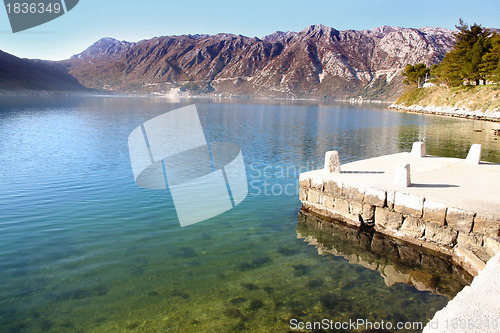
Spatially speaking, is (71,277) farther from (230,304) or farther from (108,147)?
(108,147)

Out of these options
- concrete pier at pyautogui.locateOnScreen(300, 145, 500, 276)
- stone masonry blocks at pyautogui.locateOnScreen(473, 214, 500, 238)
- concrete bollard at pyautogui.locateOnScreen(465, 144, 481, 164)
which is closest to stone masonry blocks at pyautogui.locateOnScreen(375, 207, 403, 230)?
concrete pier at pyautogui.locateOnScreen(300, 145, 500, 276)

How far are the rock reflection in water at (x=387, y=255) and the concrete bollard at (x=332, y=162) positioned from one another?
2.26 metres

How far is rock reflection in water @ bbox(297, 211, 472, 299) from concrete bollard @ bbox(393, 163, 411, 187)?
208 cm

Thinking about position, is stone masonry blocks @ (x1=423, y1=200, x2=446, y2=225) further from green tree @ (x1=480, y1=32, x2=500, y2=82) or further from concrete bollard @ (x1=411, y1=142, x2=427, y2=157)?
green tree @ (x1=480, y1=32, x2=500, y2=82)

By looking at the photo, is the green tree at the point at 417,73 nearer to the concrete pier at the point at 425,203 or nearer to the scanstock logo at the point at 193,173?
the scanstock logo at the point at 193,173

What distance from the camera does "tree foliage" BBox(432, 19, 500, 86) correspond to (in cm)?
7412

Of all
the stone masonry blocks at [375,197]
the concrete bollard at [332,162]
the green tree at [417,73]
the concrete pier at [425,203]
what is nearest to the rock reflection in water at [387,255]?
the concrete pier at [425,203]

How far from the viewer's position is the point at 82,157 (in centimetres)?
2623

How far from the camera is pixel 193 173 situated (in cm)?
2158

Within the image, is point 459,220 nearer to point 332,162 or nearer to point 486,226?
point 486,226

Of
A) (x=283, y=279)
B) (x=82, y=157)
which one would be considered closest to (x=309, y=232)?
(x=283, y=279)

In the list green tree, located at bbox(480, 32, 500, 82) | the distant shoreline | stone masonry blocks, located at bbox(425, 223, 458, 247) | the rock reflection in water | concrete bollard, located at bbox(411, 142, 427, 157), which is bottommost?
the rock reflection in water

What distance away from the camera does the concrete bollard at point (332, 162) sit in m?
14.8

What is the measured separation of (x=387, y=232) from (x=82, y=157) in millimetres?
22691
